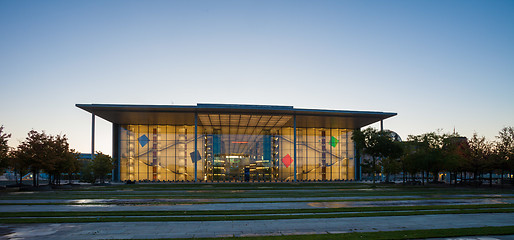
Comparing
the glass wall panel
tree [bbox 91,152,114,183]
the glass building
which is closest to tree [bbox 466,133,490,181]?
the glass building

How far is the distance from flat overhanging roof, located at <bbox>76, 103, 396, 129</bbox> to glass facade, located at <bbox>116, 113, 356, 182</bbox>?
1.44 m

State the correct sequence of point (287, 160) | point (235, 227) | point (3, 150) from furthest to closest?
point (287, 160), point (3, 150), point (235, 227)

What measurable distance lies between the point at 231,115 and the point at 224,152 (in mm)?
11699

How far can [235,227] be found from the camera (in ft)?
48.3

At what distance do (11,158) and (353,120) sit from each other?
166ft

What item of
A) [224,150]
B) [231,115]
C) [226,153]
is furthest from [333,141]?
[231,115]

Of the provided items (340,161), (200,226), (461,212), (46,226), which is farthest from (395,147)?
(46,226)

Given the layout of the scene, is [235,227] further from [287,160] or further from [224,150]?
[287,160]

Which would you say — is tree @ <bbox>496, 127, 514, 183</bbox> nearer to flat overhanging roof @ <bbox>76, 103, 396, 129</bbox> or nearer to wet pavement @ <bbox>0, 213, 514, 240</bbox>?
flat overhanging roof @ <bbox>76, 103, 396, 129</bbox>

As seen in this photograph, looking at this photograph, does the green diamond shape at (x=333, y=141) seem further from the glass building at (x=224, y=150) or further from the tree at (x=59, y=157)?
the tree at (x=59, y=157)

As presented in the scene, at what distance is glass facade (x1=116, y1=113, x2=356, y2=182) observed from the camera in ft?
212

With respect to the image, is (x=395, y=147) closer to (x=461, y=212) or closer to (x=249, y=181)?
(x=249, y=181)

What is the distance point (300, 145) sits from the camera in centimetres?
6806

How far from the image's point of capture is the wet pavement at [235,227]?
43.2 feet
